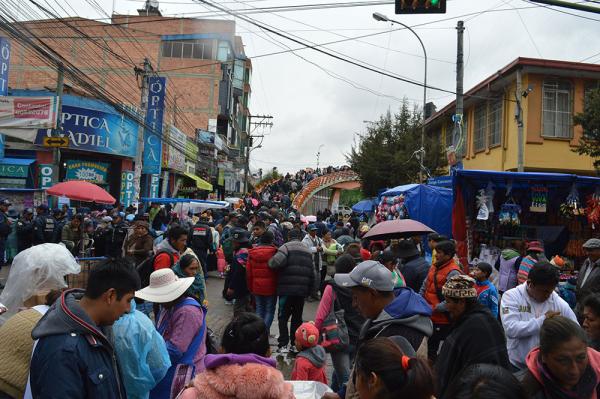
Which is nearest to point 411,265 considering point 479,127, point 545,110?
point 545,110

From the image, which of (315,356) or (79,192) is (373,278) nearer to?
(315,356)

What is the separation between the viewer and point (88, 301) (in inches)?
99.2

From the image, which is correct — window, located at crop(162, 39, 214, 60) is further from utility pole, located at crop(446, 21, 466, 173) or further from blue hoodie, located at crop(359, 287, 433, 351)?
blue hoodie, located at crop(359, 287, 433, 351)

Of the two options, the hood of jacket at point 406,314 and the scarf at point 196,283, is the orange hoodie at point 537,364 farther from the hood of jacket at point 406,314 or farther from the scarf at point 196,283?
the scarf at point 196,283

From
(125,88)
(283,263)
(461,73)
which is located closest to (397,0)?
(283,263)

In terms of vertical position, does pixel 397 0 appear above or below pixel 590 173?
above

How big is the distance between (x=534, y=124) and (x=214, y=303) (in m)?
15.0

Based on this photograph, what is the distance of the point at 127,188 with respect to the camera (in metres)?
23.5

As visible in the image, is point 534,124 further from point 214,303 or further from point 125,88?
point 125,88

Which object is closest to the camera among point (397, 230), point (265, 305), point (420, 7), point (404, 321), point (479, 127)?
point (404, 321)

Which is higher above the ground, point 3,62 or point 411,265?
point 3,62

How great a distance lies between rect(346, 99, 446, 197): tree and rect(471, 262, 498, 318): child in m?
18.9

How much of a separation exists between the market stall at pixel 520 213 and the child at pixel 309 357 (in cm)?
639

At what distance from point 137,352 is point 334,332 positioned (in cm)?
224
